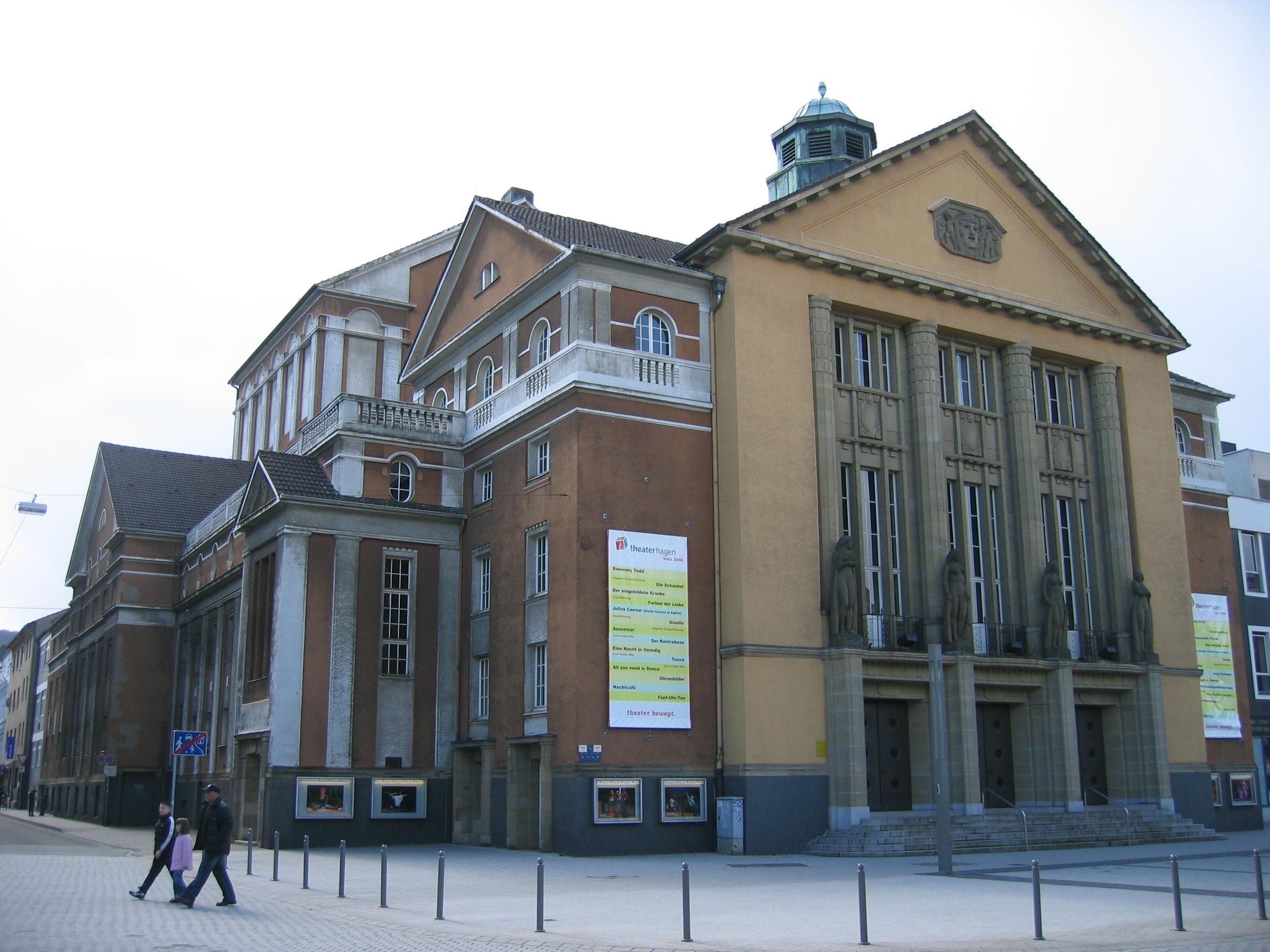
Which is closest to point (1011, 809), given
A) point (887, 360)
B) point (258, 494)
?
point (887, 360)

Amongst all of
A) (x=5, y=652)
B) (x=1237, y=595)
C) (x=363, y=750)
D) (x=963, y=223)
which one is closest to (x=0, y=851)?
(x=363, y=750)

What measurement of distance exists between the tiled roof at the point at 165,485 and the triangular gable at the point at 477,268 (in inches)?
609

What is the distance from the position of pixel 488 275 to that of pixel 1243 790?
28277 millimetres

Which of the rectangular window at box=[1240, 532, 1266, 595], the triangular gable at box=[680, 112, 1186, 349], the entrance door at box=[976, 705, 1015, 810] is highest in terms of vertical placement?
the triangular gable at box=[680, 112, 1186, 349]

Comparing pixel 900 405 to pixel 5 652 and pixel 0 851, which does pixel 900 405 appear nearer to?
pixel 0 851

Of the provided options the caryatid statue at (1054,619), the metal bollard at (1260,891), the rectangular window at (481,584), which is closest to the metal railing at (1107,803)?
the caryatid statue at (1054,619)

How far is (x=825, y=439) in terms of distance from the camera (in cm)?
3177

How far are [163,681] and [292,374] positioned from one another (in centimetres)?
1411

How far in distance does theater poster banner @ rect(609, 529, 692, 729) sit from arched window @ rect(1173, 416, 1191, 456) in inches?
909

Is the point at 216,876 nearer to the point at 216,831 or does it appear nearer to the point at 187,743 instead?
the point at 216,831

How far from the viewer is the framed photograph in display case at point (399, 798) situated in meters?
32.2

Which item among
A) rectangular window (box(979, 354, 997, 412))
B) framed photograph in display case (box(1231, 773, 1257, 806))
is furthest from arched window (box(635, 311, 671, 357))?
framed photograph in display case (box(1231, 773, 1257, 806))

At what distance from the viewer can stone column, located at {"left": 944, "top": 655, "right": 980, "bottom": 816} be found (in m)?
31.1

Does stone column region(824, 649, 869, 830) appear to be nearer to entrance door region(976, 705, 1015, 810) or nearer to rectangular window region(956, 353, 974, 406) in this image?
entrance door region(976, 705, 1015, 810)
